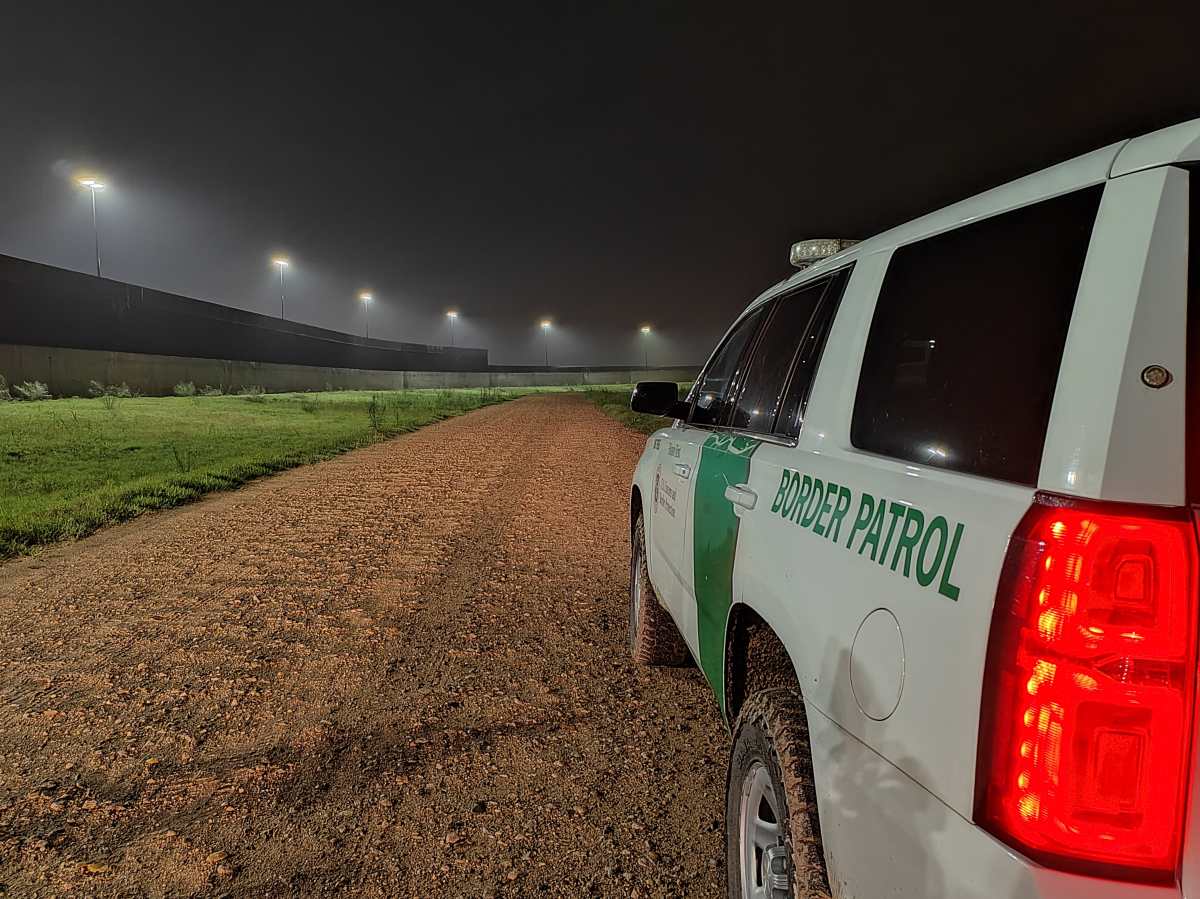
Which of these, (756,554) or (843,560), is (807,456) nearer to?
(756,554)

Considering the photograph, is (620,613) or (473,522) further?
(473,522)

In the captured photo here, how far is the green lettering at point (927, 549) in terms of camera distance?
1.20 m

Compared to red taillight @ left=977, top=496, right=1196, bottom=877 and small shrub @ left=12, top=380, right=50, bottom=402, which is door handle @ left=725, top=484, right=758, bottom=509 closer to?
red taillight @ left=977, top=496, right=1196, bottom=877

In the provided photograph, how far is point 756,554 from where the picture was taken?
198 cm

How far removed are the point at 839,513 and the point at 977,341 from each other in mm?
442

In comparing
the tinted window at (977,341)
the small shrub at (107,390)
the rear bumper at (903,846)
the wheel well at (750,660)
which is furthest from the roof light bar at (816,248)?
the small shrub at (107,390)

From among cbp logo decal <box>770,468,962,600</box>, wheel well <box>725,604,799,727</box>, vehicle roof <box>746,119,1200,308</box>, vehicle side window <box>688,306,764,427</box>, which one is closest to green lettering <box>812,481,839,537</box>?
cbp logo decal <box>770,468,962,600</box>

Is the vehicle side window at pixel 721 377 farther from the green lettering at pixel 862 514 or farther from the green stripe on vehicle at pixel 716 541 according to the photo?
the green lettering at pixel 862 514

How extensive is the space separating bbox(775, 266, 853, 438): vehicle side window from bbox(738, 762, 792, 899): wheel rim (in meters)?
0.94

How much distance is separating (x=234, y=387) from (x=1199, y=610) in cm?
4041

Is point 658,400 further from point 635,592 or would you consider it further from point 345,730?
point 345,730

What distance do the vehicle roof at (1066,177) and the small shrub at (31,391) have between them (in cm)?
2802

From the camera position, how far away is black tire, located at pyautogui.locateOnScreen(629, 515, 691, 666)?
3816 millimetres

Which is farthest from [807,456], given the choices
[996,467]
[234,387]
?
[234,387]
